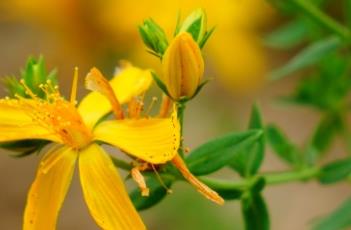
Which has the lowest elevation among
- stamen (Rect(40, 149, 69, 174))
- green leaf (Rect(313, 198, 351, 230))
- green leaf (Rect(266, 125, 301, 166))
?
green leaf (Rect(313, 198, 351, 230))

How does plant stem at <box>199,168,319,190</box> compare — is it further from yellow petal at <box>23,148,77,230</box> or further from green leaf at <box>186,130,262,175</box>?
yellow petal at <box>23,148,77,230</box>

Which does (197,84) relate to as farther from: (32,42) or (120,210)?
(32,42)

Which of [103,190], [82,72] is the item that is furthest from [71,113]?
[82,72]

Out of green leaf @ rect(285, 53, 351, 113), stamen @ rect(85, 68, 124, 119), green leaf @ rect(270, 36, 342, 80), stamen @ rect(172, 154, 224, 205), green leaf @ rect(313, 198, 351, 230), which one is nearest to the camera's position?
stamen @ rect(172, 154, 224, 205)

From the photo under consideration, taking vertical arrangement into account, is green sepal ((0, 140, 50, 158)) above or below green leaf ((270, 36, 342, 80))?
above

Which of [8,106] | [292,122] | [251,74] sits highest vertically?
[8,106]

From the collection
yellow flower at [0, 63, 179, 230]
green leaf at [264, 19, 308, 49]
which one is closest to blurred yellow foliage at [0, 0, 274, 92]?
green leaf at [264, 19, 308, 49]

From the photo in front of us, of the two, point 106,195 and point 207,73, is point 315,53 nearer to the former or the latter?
point 106,195
